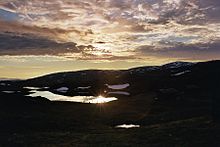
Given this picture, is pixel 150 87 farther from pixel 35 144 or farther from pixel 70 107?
pixel 35 144

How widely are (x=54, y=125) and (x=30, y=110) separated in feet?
68.4

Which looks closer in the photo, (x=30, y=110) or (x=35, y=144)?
(x=35, y=144)

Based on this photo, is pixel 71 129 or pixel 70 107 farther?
pixel 70 107

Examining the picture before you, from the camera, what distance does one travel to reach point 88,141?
39.4 m

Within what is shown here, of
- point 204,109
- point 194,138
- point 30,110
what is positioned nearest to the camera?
point 194,138

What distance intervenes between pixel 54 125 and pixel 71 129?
478cm

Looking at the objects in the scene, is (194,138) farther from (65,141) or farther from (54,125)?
(54,125)

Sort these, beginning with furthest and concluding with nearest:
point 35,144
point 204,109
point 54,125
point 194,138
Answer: point 204,109
point 54,125
point 35,144
point 194,138

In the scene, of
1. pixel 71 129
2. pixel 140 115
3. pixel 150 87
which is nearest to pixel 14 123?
pixel 71 129

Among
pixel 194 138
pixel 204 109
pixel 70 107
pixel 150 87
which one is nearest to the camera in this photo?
pixel 194 138

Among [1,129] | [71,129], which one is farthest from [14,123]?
[71,129]

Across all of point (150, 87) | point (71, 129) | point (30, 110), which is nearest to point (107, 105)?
point (30, 110)

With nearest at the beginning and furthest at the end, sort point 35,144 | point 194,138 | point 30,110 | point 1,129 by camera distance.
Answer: point 194,138 < point 35,144 < point 1,129 < point 30,110

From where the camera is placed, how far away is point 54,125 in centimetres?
5619
